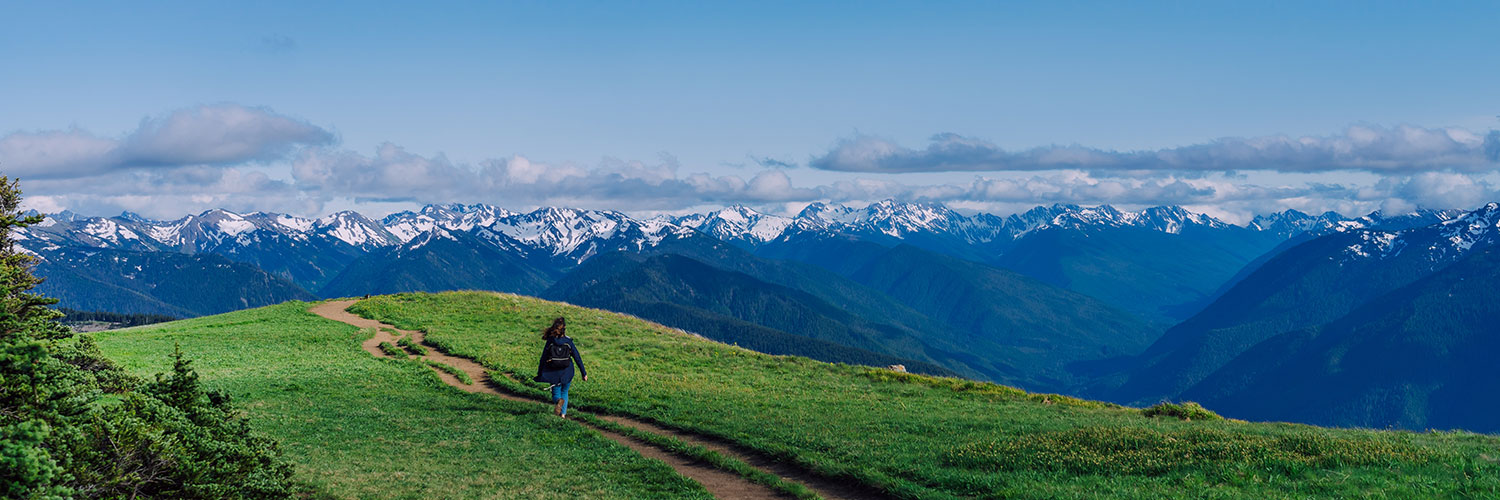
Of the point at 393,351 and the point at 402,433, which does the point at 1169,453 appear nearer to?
the point at 402,433

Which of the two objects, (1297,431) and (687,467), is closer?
(687,467)

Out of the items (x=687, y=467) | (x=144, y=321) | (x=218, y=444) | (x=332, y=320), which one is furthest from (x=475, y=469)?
(x=144, y=321)

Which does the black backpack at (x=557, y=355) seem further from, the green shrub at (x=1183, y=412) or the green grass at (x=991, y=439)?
the green shrub at (x=1183, y=412)

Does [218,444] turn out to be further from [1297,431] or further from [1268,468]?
[1297,431]

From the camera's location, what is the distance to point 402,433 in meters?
25.2

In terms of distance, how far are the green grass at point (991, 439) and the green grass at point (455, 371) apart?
1.70 m

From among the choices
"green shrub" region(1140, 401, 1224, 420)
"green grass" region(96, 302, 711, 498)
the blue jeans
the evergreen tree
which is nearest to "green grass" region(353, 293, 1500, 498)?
"green shrub" region(1140, 401, 1224, 420)

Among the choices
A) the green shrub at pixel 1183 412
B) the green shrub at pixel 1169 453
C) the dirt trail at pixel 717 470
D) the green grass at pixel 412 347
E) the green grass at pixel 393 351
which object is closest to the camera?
the green shrub at pixel 1169 453

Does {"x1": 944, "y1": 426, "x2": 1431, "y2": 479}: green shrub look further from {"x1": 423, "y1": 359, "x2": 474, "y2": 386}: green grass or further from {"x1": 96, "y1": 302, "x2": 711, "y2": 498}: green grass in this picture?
{"x1": 423, "y1": 359, "x2": 474, "y2": 386}: green grass

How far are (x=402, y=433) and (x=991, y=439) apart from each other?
59.8 ft

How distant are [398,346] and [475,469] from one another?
1291 inches

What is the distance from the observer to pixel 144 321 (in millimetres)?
195375

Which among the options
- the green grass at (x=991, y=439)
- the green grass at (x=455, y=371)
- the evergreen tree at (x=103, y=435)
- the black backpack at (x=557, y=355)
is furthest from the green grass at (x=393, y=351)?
the evergreen tree at (x=103, y=435)

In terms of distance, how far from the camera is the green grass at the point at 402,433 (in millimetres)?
18906
